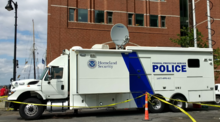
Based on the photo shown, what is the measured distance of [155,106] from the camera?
10367 mm

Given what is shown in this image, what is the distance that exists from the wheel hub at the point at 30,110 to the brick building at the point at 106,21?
1247 cm

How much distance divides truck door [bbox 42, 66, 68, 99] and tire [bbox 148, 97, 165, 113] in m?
4.21

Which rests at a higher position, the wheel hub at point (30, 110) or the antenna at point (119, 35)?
the antenna at point (119, 35)

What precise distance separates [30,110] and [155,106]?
5882 millimetres

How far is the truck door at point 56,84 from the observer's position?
363 inches

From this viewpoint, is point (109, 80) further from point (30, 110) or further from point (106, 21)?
point (106, 21)

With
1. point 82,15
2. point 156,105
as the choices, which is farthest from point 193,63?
point 82,15

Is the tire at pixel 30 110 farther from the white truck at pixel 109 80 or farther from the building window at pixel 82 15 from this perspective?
the building window at pixel 82 15

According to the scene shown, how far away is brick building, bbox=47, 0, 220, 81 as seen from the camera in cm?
2206

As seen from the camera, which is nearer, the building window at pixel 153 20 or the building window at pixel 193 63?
the building window at pixel 193 63

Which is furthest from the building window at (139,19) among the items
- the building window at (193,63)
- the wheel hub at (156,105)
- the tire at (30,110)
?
the tire at (30,110)

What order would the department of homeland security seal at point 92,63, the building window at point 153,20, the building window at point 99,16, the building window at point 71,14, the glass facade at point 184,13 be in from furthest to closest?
1. the glass facade at point 184,13
2. the building window at point 153,20
3. the building window at point 99,16
4. the building window at point 71,14
5. the department of homeland security seal at point 92,63

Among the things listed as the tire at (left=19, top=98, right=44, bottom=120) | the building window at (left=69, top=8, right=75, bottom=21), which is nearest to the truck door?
the tire at (left=19, top=98, right=44, bottom=120)

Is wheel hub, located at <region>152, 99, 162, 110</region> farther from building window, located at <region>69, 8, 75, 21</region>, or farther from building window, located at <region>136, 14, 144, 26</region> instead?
building window, located at <region>136, 14, 144, 26</region>
